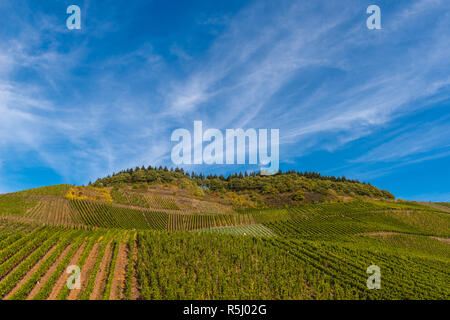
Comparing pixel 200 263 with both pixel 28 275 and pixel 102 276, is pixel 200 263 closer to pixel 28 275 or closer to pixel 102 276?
pixel 102 276

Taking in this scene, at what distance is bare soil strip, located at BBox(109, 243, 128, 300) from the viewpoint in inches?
949

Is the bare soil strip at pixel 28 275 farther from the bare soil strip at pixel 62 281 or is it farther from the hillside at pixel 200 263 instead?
the bare soil strip at pixel 62 281

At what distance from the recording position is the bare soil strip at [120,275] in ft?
79.0

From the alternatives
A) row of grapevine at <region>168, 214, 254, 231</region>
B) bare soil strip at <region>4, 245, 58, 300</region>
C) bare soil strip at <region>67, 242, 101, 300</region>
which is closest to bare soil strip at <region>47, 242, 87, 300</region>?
bare soil strip at <region>67, 242, 101, 300</region>

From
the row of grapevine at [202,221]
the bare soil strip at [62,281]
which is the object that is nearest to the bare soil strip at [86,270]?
the bare soil strip at [62,281]

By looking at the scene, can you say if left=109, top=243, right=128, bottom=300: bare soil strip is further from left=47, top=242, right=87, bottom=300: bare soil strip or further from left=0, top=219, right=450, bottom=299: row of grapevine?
left=47, top=242, right=87, bottom=300: bare soil strip

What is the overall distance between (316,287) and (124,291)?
74.5 ft

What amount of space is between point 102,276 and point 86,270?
101 inches

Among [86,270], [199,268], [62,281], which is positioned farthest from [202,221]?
[62,281]

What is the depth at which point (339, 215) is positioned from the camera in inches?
3410

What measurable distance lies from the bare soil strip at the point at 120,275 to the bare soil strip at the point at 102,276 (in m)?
0.98

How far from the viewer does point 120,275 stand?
2789 cm
